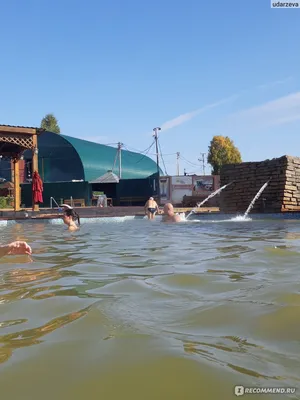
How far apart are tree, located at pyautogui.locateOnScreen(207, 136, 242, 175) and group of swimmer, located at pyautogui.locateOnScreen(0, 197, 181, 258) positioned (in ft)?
92.2

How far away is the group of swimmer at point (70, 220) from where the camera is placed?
11.5ft

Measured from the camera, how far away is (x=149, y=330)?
5.34 feet

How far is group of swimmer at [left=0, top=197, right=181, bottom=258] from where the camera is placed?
3502 millimetres

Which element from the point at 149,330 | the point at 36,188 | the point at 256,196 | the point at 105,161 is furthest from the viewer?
the point at 105,161

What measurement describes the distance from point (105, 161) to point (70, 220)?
1034 inches

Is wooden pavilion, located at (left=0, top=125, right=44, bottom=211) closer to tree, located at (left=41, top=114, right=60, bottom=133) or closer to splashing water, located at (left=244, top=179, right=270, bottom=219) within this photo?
splashing water, located at (left=244, top=179, right=270, bottom=219)

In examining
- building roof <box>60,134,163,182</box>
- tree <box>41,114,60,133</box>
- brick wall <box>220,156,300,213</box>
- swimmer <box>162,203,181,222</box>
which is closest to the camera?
swimmer <box>162,203,181,222</box>

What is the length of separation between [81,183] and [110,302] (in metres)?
26.7

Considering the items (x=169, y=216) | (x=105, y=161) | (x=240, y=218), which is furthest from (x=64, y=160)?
(x=169, y=216)

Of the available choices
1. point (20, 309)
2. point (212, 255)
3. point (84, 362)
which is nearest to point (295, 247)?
point (212, 255)

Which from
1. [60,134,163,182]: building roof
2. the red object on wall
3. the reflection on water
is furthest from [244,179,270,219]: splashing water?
[60,134,163,182]: building roof

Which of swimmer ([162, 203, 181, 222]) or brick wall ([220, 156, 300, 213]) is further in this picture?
brick wall ([220, 156, 300, 213])

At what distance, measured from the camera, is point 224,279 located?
2.67m

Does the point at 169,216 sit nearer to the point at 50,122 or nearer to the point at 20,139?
the point at 20,139
